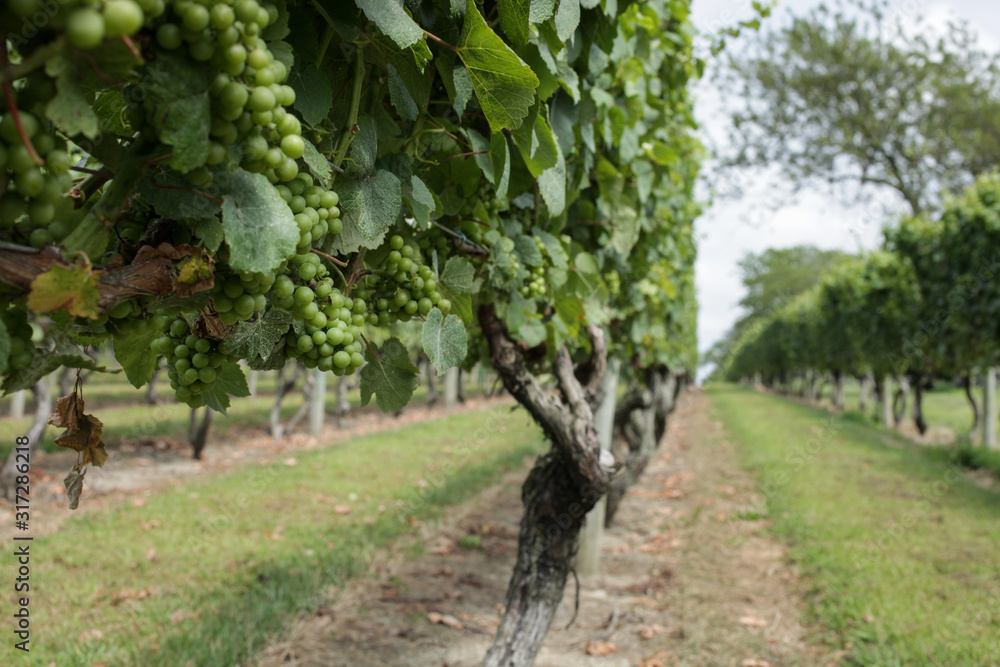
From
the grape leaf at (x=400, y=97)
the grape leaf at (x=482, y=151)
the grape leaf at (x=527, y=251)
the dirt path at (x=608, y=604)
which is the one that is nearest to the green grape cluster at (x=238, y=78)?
the grape leaf at (x=400, y=97)

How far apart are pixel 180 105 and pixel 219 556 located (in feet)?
17.6

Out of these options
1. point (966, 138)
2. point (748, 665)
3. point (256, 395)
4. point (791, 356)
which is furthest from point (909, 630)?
point (791, 356)

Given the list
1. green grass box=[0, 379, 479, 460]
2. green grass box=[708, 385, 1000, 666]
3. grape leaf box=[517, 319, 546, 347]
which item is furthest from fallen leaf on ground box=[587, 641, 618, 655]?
green grass box=[0, 379, 479, 460]

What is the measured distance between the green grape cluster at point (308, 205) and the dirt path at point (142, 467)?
14.5 feet

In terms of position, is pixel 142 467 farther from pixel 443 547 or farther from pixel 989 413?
pixel 989 413

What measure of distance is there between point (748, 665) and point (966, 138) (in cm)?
1748

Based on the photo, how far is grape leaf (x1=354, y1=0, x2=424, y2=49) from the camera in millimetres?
939

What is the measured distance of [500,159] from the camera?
144 centimetres

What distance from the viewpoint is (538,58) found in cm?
147

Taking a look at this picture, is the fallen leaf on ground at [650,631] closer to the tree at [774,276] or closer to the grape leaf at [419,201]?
the grape leaf at [419,201]

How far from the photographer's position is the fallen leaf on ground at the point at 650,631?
444 cm

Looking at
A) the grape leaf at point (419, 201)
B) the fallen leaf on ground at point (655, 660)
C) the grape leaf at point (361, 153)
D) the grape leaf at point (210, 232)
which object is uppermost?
the grape leaf at point (361, 153)

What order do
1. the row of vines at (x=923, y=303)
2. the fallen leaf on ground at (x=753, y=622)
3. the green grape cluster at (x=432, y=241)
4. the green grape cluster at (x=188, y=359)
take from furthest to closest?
the row of vines at (x=923, y=303) < the fallen leaf on ground at (x=753, y=622) < the green grape cluster at (x=432, y=241) < the green grape cluster at (x=188, y=359)

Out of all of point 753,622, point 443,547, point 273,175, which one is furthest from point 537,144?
point 443,547
